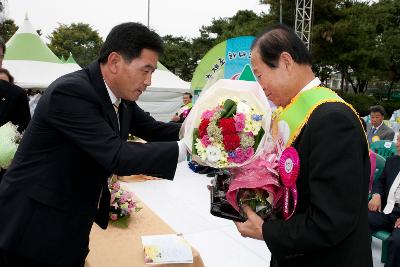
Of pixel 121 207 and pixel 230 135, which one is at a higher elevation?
pixel 230 135

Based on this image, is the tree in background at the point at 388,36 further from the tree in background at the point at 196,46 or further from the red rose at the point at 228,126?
the red rose at the point at 228,126

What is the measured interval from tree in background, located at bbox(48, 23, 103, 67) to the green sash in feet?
112

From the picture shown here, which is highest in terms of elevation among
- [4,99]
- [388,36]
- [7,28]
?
[7,28]

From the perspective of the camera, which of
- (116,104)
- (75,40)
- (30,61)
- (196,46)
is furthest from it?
(75,40)

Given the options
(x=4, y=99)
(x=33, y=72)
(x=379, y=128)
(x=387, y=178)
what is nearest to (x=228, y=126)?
(x=4, y=99)

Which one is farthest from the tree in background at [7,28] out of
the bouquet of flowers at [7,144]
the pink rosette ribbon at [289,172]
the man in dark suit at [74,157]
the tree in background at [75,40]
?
the pink rosette ribbon at [289,172]

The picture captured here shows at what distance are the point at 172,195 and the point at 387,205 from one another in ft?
8.87

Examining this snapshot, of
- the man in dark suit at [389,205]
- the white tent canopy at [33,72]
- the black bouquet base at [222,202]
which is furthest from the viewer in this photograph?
the white tent canopy at [33,72]

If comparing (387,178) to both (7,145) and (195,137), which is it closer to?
(195,137)

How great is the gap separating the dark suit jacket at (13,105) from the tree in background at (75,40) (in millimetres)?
32227

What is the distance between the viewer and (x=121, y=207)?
287 centimetres

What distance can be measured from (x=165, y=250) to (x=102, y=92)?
1212 mm

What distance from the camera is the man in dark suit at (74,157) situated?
53.4 inches

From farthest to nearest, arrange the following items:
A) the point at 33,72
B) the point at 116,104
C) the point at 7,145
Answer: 1. the point at 33,72
2. the point at 7,145
3. the point at 116,104
